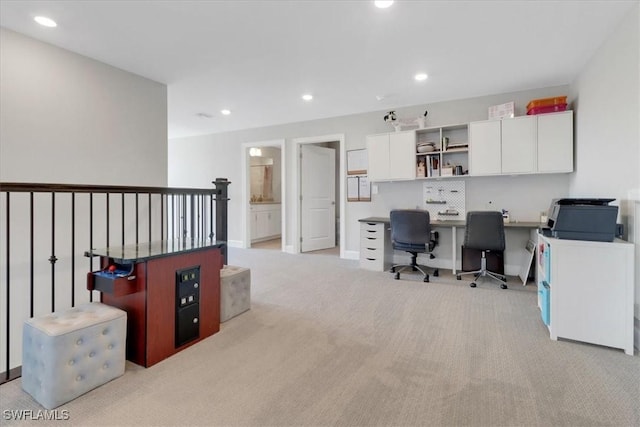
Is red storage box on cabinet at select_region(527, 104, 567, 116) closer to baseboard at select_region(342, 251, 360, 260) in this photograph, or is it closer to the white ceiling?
the white ceiling

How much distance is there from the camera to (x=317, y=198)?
20.3ft

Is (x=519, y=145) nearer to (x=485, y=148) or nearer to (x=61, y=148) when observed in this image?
(x=485, y=148)

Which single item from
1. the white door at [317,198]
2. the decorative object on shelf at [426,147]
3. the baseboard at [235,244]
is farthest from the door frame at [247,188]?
the decorative object on shelf at [426,147]

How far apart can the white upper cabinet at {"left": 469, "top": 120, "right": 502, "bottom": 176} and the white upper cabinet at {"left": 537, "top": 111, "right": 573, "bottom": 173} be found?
443mm

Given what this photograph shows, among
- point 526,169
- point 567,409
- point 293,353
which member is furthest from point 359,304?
point 526,169

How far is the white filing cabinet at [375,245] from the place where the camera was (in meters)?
4.44

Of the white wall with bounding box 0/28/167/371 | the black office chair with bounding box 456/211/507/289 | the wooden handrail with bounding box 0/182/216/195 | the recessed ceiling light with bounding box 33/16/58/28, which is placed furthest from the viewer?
the black office chair with bounding box 456/211/507/289

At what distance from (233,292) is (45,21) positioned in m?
2.70

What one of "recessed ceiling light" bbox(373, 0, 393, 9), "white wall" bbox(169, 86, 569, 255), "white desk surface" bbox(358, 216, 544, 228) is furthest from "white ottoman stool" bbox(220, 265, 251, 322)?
"white wall" bbox(169, 86, 569, 255)

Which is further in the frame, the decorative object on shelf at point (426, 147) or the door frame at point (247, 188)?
the door frame at point (247, 188)

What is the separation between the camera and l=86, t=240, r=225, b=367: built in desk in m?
1.91

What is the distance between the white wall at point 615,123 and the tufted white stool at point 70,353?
3.49 m

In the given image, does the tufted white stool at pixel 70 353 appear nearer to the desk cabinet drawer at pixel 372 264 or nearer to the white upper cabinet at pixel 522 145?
the desk cabinet drawer at pixel 372 264

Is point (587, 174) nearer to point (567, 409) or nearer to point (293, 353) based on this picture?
point (567, 409)
